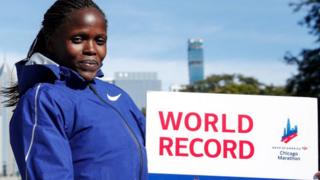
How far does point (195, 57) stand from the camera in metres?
170

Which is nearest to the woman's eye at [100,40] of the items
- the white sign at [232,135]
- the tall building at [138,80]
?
the white sign at [232,135]

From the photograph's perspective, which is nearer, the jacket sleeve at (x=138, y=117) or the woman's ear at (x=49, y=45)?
the woman's ear at (x=49, y=45)

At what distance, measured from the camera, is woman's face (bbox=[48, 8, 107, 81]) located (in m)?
2.45

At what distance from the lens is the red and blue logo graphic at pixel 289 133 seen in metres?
4.50

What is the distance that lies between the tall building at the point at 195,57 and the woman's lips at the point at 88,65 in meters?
157

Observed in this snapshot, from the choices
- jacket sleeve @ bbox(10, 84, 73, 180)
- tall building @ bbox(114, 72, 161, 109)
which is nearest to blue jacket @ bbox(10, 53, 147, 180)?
jacket sleeve @ bbox(10, 84, 73, 180)

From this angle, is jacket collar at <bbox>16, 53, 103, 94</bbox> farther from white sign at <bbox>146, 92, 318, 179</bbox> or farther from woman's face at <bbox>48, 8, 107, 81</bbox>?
white sign at <bbox>146, 92, 318, 179</bbox>

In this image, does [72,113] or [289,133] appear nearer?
[72,113]

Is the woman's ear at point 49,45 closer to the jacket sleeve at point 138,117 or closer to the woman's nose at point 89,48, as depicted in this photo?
the woman's nose at point 89,48

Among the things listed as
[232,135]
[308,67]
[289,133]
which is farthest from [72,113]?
[308,67]

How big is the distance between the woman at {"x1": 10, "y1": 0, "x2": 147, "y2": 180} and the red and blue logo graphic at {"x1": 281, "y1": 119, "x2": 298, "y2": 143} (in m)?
2.06

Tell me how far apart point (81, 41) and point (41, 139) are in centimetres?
37

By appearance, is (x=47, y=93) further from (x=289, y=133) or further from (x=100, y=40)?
(x=289, y=133)

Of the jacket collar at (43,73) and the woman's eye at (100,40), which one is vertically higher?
the woman's eye at (100,40)
